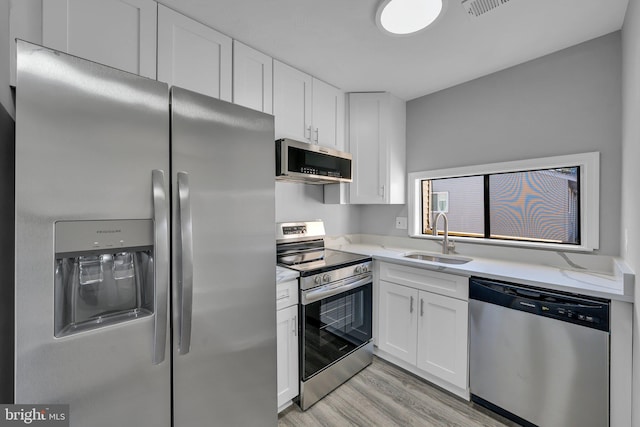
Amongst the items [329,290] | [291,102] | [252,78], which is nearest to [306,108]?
[291,102]

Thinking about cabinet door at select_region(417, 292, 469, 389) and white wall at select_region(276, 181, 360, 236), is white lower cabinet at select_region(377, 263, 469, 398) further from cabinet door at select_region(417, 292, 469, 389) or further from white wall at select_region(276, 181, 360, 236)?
white wall at select_region(276, 181, 360, 236)

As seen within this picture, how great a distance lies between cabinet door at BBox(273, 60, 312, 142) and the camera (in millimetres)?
2020

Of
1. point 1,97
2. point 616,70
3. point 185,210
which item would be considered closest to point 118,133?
point 185,210

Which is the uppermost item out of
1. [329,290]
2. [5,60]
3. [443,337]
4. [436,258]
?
[5,60]

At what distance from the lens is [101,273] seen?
96 cm

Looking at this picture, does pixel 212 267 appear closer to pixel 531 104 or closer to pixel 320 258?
pixel 320 258

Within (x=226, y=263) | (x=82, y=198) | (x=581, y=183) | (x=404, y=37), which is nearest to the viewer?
(x=82, y=198)

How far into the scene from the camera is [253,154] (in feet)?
4.28

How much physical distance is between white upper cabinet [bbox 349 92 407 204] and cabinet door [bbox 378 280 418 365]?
882mm

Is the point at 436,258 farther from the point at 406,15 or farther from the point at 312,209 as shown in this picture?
the point at 406,15

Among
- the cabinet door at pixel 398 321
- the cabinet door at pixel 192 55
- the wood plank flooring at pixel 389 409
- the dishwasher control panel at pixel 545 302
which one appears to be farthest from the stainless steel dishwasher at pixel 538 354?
the cabinet door at pixel 192 55

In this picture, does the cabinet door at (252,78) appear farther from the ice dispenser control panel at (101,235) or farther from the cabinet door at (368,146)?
the ice dispenser control panel at (101,235)

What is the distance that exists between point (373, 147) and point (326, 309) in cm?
161

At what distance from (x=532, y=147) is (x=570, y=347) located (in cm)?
141
